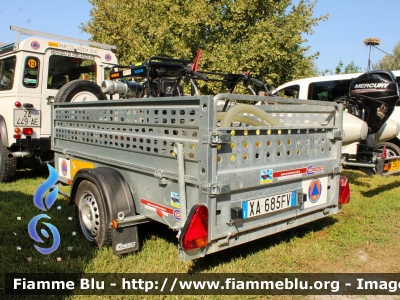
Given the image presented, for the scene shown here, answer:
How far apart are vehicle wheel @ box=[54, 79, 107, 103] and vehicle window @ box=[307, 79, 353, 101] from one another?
18.0 feet

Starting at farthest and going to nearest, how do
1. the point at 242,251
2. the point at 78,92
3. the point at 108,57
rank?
the point at 108,57
the point at 78,92
the point at 242,251

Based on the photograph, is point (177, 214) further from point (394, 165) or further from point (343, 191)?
point (394, 165)

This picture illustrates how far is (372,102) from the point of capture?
5.21 meters

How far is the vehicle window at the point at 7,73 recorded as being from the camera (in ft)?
20.6

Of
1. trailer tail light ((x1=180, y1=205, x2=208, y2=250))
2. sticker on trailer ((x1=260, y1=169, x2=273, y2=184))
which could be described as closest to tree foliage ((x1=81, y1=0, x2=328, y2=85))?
sticker on trailer ((x1=260, y1=169, x2=273, y2=184))

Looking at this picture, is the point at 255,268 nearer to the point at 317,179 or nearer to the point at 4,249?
the point at 317,179

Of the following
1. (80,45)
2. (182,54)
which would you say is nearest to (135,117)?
(80,45)

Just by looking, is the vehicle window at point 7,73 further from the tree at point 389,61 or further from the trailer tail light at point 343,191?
the tree at point 389,61

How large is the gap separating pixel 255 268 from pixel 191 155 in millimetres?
1296

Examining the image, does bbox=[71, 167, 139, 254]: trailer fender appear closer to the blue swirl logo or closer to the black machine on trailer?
the blue swirl logo

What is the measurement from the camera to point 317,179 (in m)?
3.57

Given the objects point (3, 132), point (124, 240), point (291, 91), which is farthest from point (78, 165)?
point (291, 91)

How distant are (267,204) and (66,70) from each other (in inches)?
203

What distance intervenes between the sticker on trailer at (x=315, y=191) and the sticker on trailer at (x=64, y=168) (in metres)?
2.85
